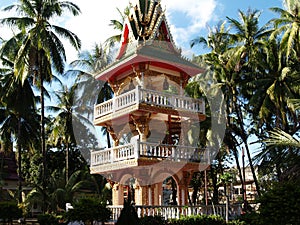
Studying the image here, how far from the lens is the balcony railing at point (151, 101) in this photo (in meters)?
15.7

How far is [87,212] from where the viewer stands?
13.8 meters

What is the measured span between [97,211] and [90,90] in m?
15.2

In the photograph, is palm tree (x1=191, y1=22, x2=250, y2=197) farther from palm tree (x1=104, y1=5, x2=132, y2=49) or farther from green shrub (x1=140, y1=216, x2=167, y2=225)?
green shrub (x1=140, y1=216, x2=167, y2=225)

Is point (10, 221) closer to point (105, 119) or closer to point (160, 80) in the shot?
point (105, 119)

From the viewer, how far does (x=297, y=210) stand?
10.1 meters

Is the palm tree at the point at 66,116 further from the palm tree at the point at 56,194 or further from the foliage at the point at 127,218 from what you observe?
the foliage at the point at 127,218

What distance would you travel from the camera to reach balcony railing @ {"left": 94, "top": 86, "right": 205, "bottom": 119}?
15.7m

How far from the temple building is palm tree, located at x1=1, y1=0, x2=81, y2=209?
440cm

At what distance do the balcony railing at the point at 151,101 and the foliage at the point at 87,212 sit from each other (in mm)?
4241

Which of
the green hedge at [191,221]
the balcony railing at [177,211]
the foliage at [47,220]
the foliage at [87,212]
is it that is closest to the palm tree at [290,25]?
the balcony railing at [177,211]

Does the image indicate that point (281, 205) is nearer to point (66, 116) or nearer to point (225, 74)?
point (225, 74)

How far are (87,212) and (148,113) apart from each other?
191 inches

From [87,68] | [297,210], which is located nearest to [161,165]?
[297,210]

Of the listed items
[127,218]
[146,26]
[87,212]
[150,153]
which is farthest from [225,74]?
[127,218]
